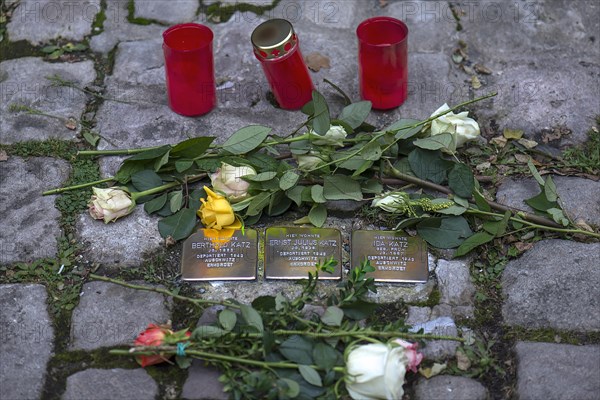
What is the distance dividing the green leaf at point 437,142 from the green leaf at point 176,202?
73 centimetres

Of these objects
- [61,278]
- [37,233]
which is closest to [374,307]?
[61,278]

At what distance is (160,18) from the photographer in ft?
9.88

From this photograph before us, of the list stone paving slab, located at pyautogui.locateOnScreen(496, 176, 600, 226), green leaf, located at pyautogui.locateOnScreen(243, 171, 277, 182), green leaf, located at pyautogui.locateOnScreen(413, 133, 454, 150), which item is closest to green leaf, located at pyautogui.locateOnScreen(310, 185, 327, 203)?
green leaf, located at pyautogui.locateOnScreen(243, 171, 277, 182)

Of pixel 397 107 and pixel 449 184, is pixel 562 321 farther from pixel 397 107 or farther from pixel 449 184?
pixel 397 107

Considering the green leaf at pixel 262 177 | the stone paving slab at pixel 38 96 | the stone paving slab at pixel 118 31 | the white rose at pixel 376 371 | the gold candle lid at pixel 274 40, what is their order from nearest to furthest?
the white rose at pixel 376 371 < the green leaf at pixel 262 177 < the gold candle lid at pixel 274 40 < the stone paving slab at pixel 38 96 < the stone paving slab at pixel 118 31

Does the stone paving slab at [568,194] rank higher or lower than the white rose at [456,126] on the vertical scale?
lower

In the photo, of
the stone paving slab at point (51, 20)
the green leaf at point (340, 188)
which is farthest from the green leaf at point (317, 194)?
the stone paving slab at point (51, 20)

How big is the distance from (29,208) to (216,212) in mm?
604

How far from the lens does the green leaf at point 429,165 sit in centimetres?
229

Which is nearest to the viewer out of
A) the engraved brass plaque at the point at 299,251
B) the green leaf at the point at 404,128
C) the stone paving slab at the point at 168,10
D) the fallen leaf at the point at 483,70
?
the engraved brass plaque at the point at 299,251

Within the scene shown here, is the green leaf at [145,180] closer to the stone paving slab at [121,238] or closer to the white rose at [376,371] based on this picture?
the stone paving slab at [121,238]

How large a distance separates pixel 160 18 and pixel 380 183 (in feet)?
4.19

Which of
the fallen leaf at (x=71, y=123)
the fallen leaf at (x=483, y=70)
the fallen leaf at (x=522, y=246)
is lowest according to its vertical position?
the fallen leaf at (x=522, y=246)

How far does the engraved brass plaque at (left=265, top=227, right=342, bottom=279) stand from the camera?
6.87 feet
